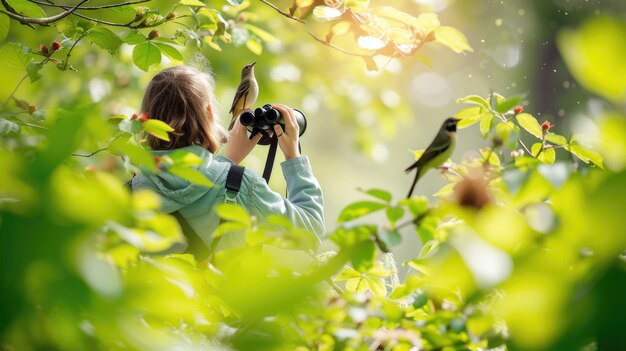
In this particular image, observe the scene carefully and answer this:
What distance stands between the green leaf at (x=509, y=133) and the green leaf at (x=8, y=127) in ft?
2.20

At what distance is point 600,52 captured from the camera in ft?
0.84

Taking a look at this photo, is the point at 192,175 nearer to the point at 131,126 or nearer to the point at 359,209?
the point at 359,209

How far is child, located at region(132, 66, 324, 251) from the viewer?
1534mm

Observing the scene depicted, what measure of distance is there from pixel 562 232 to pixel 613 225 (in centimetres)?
6

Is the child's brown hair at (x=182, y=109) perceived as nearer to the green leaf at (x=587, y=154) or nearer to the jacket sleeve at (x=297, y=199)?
the jacket sleeve at (x=297, y=199)

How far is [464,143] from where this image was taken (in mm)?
12031

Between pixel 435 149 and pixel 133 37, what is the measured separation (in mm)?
726

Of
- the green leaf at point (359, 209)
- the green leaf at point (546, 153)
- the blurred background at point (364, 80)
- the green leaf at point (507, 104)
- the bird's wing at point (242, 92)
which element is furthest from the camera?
the blurred background at point (364, 80)

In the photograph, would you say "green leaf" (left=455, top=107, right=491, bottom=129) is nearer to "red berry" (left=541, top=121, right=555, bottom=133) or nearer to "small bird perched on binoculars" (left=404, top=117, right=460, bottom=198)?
"red berry" (left=541, top=121, right=555, bottom=133)

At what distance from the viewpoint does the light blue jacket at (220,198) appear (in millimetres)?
1522

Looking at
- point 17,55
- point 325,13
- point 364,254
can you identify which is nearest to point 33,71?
point 17,55

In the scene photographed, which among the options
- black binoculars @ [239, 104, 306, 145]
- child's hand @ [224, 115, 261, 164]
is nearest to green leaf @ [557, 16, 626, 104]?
black binoculars @ [239, 104, 306, 145]

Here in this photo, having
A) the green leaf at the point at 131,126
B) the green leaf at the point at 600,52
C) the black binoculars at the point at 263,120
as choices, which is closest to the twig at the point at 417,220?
the green leaf at the point at 600,52

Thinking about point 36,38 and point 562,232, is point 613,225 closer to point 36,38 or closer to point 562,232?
point 562,232
